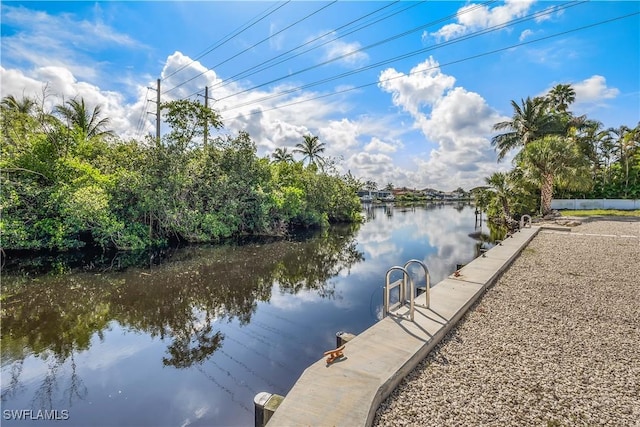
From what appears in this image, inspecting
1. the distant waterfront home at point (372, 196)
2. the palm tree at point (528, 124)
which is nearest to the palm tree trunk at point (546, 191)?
the palm tree at point (528, 124)

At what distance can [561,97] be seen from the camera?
31.0 metres

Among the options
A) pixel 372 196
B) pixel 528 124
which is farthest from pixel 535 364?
pixel 372 196

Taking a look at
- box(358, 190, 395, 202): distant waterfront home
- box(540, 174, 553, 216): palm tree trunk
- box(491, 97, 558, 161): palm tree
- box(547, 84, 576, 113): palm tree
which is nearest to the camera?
box(540, 174, 553, 216): palm tree trunk

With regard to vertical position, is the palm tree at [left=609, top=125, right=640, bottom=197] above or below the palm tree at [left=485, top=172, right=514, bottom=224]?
above

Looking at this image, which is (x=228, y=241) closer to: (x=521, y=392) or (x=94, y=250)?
(x=94, y=250)

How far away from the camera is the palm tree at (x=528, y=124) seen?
25.8m

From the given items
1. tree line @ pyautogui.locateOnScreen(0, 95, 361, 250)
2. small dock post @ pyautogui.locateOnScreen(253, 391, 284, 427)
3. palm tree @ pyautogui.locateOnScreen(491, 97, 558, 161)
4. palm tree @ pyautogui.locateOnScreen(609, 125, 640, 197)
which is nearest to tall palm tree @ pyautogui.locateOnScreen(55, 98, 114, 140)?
tree line @ pyautogui.locateOnScreen(0, 95, 361, 250)

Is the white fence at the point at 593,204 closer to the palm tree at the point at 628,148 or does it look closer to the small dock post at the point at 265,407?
the palm tree at the point at 628,148

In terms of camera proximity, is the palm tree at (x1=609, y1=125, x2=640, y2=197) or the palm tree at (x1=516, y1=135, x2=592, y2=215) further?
the palm tree at (x1=609, y1=125, x2=640, y2=197)

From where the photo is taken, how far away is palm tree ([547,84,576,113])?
3058 cm

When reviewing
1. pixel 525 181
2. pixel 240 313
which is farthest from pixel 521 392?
pixel 525 181

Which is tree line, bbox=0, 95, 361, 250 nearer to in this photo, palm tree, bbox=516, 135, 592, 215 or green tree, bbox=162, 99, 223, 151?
green tree, bbox=162, 99, 223, 151

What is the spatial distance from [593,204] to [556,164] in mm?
11053

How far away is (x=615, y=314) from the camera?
530cm
